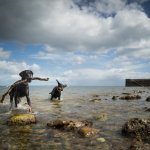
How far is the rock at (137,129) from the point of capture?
30.7ft

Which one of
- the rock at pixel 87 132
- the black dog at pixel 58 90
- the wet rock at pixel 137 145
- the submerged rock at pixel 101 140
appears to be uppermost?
the black dog at pixel 58 90

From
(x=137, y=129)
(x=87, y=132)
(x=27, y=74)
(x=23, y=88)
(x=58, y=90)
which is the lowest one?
(x=87, y=132)

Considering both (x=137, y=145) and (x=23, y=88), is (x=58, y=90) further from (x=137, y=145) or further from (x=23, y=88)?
(x=137, y=145)

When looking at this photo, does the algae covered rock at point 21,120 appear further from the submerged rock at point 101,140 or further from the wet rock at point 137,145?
the wet rock at point 137,145

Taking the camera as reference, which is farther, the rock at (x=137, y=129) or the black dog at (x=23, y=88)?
the black dog at (x=23, y=88)

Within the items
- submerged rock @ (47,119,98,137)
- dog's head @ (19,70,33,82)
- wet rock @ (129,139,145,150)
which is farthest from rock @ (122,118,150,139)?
dog's head @ (19,70,33,82)

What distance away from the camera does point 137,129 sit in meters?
9.56

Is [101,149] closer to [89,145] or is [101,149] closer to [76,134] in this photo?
[89,145]

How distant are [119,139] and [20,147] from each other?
12.0 ft

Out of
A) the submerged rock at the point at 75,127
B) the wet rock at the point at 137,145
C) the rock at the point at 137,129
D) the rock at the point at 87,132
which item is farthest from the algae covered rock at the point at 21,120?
the wet rock at the point at 137,145

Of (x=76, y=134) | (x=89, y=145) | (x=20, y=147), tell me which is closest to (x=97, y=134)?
(x=76, y=134)

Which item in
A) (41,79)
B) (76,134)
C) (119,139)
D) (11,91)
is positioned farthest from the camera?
(11,91)

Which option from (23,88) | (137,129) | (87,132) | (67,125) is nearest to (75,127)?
(67,125)

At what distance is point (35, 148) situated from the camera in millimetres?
8023
